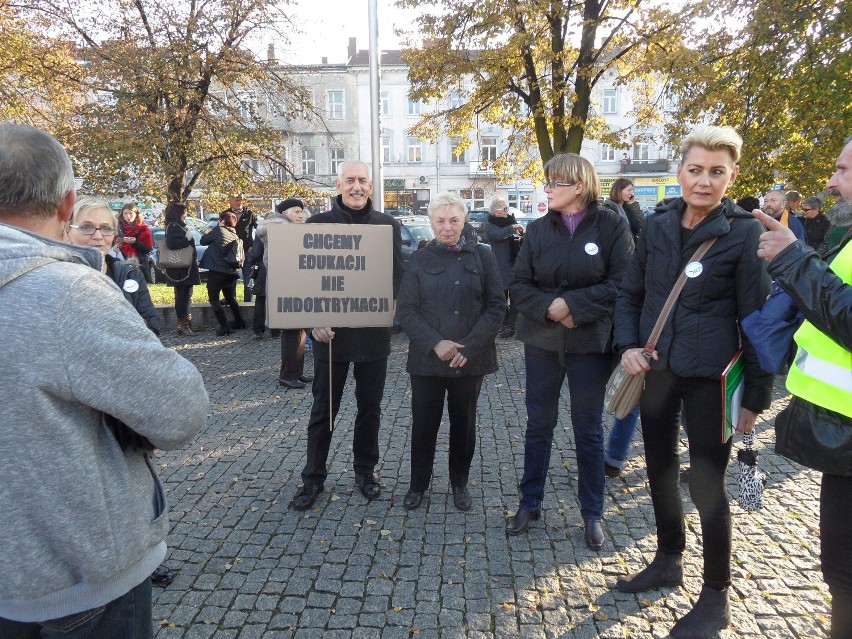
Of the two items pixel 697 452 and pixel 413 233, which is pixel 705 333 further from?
pixel 413 233

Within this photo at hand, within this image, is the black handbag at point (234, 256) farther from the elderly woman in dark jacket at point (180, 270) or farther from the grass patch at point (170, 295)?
the grass patch at point (170, 295)

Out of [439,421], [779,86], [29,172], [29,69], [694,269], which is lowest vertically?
[439,421]

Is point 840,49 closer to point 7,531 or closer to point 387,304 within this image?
point 387,304

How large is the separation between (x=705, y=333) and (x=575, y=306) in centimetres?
85

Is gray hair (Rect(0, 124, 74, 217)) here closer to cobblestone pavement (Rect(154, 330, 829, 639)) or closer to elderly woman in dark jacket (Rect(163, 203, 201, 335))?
cobblestone pavement (Rect(154, 330, 829, 639))

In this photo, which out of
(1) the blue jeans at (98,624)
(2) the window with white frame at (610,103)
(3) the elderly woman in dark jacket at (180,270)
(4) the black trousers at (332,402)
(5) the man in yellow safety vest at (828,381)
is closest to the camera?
(1) the blue jeans at (98,624)

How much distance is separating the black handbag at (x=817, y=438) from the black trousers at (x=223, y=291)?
9099 millimetres

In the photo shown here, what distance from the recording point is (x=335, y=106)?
156ft

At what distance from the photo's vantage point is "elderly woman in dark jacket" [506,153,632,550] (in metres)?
3.56

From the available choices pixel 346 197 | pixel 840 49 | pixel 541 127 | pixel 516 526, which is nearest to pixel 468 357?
pixel 516 526

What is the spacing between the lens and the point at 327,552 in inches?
142

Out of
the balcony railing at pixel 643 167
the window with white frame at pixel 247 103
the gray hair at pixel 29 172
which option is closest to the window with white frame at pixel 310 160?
the balcony railing at pixel 643 167

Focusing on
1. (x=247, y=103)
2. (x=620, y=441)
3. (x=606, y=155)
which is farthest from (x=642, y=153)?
(x=620, y=441)

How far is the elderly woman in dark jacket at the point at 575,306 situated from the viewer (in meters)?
3.56
